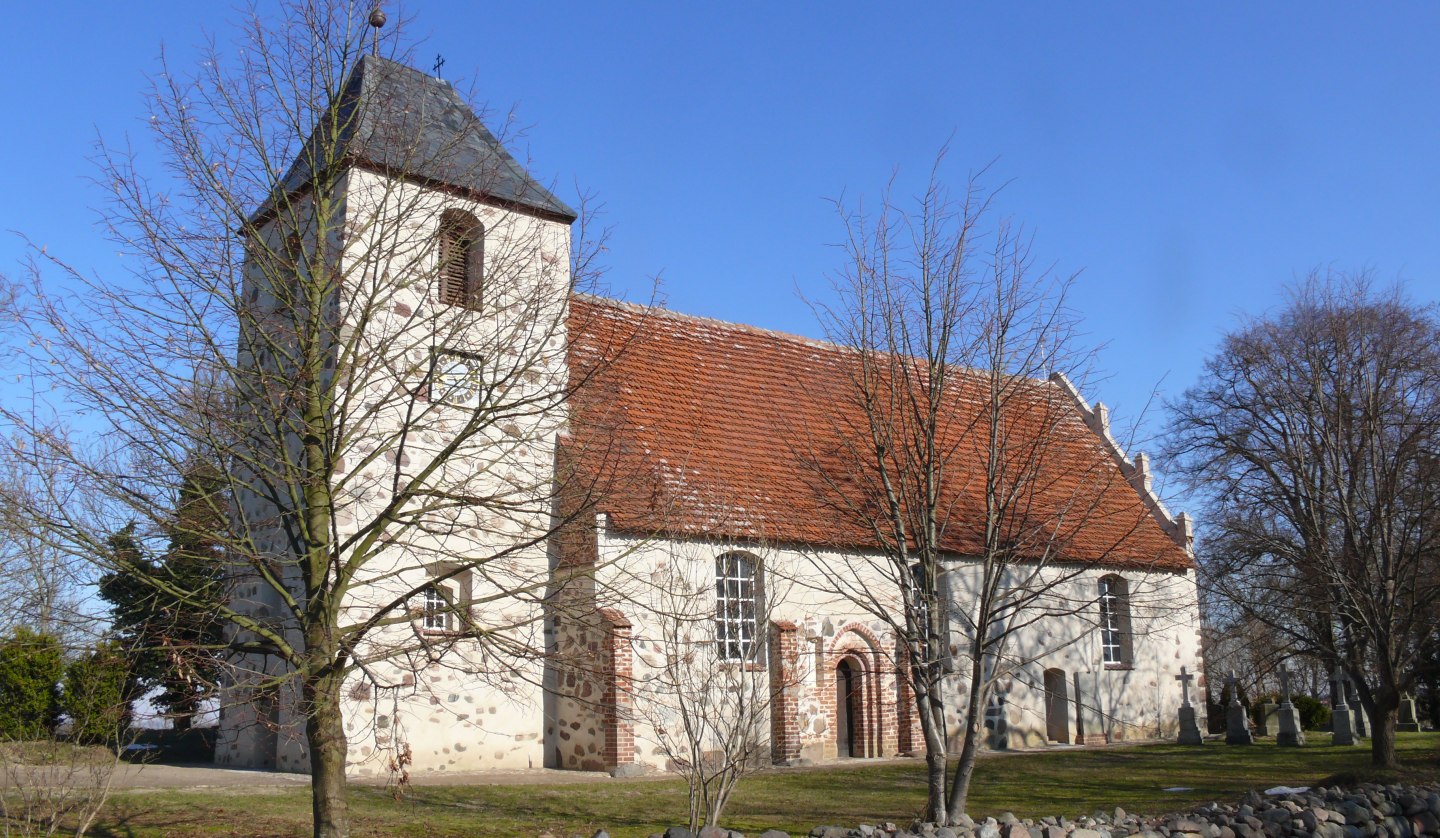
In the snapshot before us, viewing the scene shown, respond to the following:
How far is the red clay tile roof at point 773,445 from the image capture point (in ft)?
51.1

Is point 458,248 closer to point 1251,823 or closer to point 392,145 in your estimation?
point 392,145

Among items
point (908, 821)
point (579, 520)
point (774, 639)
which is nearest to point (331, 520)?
point (579, 520)

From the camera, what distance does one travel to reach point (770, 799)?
1349 centimetres

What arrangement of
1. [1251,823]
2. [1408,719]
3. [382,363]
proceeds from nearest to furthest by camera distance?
[382,363] → [1251,823] → [1408,719]

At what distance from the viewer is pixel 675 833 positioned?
8.68m

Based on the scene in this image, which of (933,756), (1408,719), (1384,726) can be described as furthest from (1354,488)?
(1408,719)

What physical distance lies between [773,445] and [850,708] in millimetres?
4805

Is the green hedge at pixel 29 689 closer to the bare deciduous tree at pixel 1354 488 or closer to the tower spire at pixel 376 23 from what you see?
the tower spire at pixel 376 23

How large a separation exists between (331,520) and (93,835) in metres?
4.04

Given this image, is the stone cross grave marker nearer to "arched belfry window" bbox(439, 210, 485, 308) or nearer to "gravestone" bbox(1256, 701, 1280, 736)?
"gravestone" bbox(1256, 701, 1280, 736)

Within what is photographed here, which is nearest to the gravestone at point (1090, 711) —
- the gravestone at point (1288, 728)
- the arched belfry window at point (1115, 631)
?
the arched belfry window at point (1115, 631)

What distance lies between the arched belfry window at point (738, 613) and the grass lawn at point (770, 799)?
179cm

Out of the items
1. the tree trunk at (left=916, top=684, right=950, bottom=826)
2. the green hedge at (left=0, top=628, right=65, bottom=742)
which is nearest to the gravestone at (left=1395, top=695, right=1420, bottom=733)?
the tree trunk at (left=916, top=684, right=950, bottom=826)

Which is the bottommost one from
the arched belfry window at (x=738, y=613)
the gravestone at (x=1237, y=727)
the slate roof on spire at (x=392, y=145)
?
the gravestone at (x=1237, y=727)
